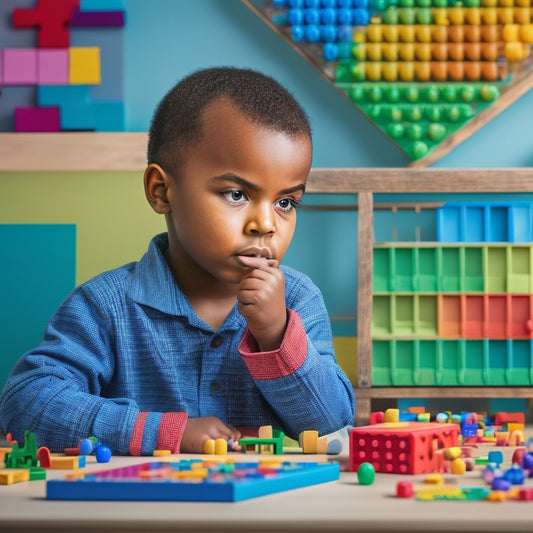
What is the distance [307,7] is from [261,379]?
1534 millimetres

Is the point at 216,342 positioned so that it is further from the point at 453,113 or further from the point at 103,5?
the point at 103,5

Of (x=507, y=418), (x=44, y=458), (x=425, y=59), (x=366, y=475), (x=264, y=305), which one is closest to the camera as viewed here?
(x=366, y=475)

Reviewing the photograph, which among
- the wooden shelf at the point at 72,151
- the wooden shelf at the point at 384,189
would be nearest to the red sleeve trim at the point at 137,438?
the wooden shelf at the point at 384,189

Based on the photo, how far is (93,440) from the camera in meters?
0.75

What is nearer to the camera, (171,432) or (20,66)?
(171,432)

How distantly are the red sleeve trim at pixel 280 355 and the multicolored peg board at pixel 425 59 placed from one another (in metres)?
1.39

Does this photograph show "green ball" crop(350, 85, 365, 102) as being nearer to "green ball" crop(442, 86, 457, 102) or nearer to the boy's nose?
"green ball" crop(442, 86, 457, 102)

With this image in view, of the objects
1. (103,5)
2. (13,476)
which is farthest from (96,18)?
(13,476)

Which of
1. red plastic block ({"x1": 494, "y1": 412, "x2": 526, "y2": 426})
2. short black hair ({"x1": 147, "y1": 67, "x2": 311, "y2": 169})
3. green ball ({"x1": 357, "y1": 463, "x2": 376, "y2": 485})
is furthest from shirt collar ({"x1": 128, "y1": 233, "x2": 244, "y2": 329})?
red plastic block ({"x1": 494, "y1": 412, "x2": 526, "y2": 426})

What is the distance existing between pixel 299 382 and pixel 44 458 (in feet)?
0.92

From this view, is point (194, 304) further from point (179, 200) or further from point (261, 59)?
point (261, 59)

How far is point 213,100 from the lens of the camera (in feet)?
3.06

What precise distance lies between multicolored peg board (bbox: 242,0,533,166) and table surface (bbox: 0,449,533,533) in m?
1.76

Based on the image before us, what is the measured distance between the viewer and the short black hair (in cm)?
90
